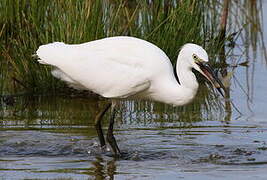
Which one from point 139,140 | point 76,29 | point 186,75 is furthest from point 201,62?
point 76,29

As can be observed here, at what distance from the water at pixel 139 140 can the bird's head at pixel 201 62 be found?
0.70m

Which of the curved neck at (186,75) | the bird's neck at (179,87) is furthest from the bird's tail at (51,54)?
the curved neck at (186,75)

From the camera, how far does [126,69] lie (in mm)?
7734

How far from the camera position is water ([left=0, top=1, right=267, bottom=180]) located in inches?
274

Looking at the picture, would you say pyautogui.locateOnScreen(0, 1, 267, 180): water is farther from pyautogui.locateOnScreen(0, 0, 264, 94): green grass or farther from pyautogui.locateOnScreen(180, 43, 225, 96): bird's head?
pyautogui.locateOnScreen(180, 43, 225, 96): bird's head

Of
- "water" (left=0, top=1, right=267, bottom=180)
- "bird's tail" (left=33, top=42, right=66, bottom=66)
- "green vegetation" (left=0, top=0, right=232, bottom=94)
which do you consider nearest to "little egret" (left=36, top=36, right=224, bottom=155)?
"bird's tail" (left=33, top=42, right=66, bottom=66)

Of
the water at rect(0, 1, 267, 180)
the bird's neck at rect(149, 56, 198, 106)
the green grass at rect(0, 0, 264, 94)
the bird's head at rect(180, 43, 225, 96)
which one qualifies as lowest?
the water at rect(0, 1, 267, 180)

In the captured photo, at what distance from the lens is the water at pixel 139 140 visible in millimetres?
6965

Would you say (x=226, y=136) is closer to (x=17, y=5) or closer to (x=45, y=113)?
(x=45, y=113)

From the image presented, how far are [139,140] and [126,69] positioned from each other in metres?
0.81

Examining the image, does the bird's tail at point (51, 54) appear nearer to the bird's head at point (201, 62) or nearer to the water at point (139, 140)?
the water at point (139, 140)

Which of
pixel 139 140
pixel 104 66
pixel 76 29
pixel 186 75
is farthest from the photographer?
pixel 76 29

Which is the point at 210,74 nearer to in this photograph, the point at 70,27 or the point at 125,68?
the point at 125,68

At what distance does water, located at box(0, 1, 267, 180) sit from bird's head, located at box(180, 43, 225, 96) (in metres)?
0.70
